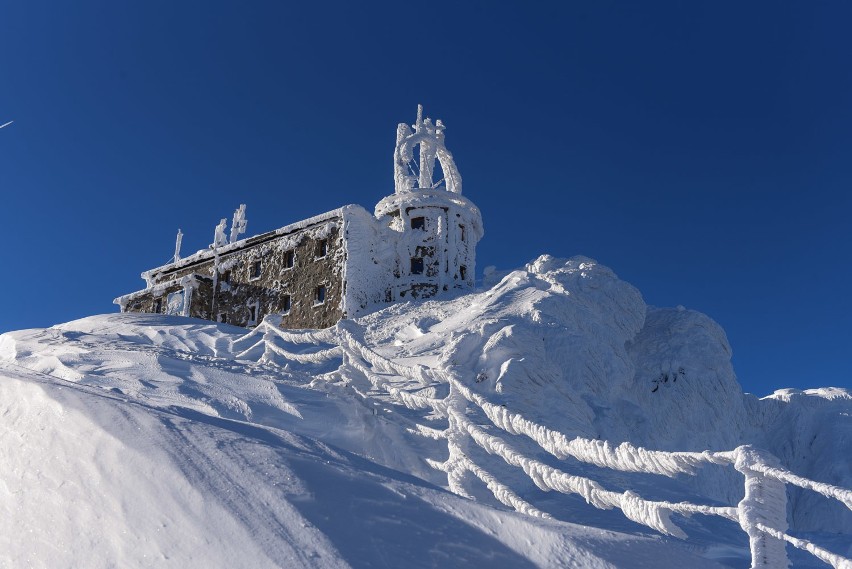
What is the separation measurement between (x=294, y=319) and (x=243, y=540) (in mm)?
20517

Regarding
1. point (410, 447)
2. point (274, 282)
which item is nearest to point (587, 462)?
point (410, 447)

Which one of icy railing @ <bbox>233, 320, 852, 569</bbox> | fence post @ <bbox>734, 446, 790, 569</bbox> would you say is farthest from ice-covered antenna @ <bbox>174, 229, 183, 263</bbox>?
fence post @ <bbox>734, 446, 790, 569</bbox>

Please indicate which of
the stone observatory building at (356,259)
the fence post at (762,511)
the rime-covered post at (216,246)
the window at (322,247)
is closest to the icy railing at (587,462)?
the fence post at (762,511)

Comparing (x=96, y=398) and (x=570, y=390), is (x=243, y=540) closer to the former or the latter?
(x=96, y=398)

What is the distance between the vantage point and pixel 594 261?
1866 cm

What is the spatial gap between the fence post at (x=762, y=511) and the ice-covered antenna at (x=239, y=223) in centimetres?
2754

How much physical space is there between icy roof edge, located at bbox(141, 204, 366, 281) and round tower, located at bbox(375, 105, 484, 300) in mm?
1680

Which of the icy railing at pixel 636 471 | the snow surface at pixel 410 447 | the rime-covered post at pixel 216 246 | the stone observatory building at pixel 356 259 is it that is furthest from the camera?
the rime-covered post at pixel 216 246

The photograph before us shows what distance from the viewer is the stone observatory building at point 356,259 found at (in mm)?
22672

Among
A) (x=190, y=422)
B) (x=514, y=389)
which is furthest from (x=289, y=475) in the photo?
(x=514, y=389)

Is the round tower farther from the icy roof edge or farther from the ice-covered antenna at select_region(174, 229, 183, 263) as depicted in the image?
the ice-covered antenna at select_region(174, 229, 183, 263)

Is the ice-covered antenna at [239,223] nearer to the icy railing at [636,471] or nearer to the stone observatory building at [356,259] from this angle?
the stone observatory building at [356,259]

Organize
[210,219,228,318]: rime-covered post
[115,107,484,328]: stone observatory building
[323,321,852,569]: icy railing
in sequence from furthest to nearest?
[210,219,228,318]: rime-covered post
[115,107,484,328]: stone observatory building
[323,321,852,569]: icy railing

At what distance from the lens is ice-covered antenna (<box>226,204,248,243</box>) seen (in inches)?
1166
